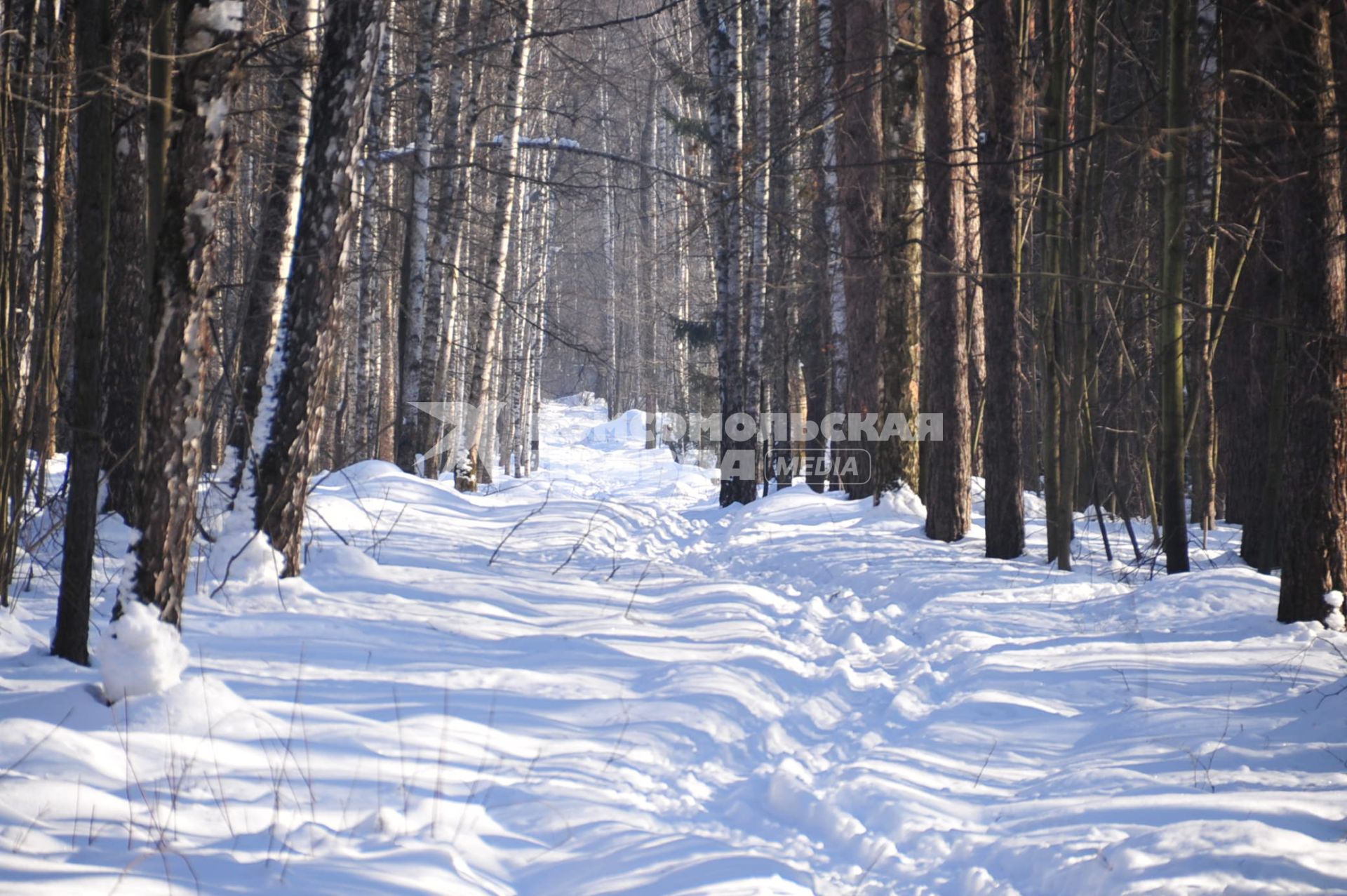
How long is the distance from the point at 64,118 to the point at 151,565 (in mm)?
3482

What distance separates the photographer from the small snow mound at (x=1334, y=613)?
6.04 m

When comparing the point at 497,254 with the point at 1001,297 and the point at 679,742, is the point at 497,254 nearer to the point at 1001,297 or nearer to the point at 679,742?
the point at 1001,297

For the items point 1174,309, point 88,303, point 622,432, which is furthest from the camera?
point 622,432

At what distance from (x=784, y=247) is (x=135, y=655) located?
15394 millimetres

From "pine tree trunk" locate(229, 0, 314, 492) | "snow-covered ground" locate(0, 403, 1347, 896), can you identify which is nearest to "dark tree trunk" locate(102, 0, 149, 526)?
"snow-covered ground" locate(0, 403, 1347, 896)

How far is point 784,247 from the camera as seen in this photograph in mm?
17969

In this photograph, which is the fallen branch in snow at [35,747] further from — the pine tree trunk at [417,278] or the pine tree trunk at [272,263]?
the pine tree trunk at [417,278]

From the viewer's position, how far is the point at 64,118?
5949mm

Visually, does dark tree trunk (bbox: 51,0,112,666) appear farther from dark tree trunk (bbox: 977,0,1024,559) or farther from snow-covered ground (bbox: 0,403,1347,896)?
dark tree trunk (bbox: 977,0,1024,559)

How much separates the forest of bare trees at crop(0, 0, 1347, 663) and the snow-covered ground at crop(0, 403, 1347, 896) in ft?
2.19

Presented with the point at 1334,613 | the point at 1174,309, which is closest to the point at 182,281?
the point at 1334,613

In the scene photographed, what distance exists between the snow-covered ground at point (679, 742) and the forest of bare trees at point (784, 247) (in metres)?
0.67

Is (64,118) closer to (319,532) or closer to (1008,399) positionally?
(319,532)

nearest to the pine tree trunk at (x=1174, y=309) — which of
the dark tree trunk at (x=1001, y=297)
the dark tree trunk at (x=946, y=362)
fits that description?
the dark tree trunk at (x=1001, y=297)
